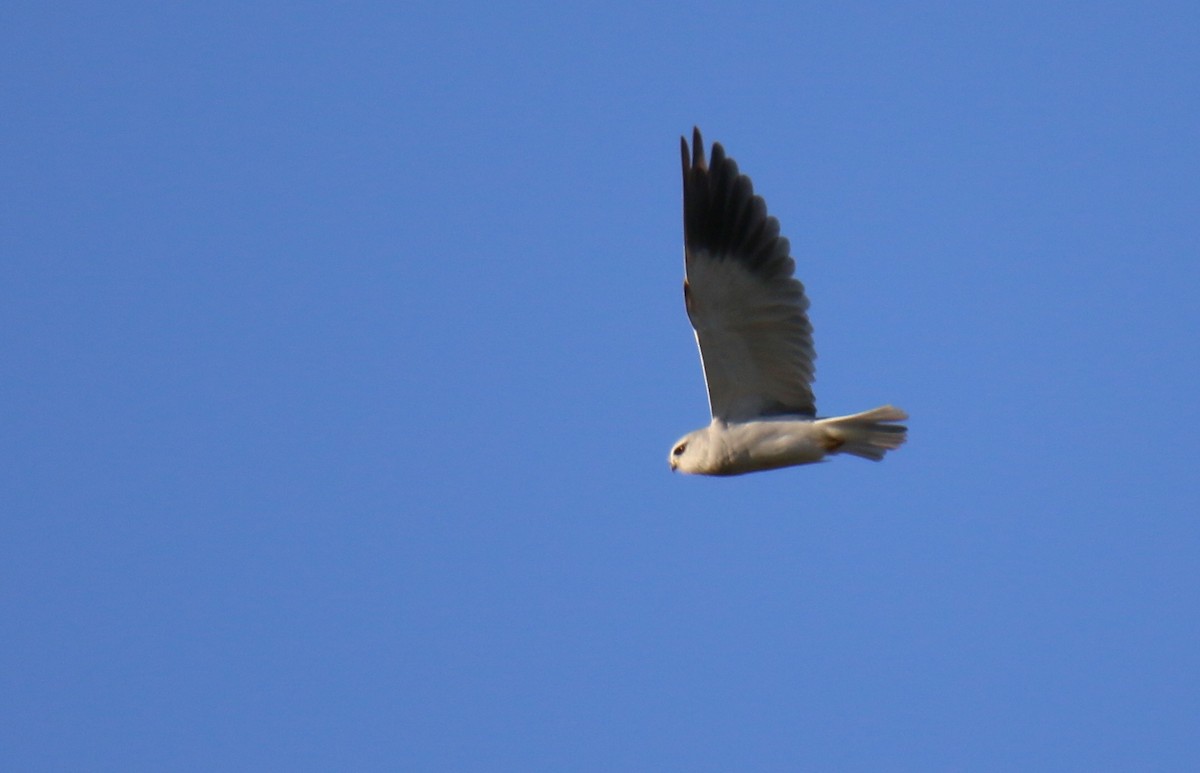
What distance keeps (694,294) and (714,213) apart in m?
0.56

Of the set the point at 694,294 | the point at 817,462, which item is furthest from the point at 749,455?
the point at 694,294

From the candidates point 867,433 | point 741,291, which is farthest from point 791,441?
point 741,291

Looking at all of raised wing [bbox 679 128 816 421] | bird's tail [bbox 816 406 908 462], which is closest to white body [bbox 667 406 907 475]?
bird's tail [bbox 816 406 908 462]

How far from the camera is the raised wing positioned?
25.0ft

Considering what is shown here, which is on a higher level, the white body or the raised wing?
the raised wing

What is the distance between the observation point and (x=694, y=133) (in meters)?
7.74

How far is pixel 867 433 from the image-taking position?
756 cm

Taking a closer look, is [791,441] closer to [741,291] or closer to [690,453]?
[690,453]

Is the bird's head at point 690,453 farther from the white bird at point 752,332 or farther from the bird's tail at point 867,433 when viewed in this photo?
the bird's tail at point 867,433

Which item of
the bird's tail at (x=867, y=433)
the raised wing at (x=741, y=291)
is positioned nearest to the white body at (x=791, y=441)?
the bird's tail at (x=867, y=433)

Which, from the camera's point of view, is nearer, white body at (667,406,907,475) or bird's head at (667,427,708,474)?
white body at (667,406,907,475)

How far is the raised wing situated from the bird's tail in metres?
0.42

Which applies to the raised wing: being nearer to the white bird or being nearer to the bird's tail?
the white bird

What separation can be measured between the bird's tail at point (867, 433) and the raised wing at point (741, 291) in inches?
16.4
